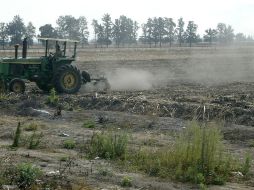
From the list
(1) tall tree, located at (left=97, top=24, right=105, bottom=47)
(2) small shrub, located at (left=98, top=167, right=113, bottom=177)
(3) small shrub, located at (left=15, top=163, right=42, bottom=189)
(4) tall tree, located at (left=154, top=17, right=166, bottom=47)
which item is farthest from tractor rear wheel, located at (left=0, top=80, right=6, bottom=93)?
(4) tall tree, located at (left=154, top=17, right=166, bottom=47)

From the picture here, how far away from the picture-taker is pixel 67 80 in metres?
23.8

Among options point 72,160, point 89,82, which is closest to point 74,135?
point 72,160

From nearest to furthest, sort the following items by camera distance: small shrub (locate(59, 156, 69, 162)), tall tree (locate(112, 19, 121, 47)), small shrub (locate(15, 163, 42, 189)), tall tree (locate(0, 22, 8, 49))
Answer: small shrub (locate(15, 163, 42, 189)), small shrub (locate(59, 156, 69, 162)), tall tree (locate(0, 22, 8, 49)), tall tree (locate(112, 19, 121, 47))

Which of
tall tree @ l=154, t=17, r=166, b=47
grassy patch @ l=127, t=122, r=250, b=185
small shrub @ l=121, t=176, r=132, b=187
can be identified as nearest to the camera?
small shrub @ l=121, t=176, r=132, b=187

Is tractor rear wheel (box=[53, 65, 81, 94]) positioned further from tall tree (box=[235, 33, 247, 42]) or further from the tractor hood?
tall tree (box=[235, 33, 247, 42])

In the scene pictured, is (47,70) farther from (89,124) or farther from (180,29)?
(180,29)

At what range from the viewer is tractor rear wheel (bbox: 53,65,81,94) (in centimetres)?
2341

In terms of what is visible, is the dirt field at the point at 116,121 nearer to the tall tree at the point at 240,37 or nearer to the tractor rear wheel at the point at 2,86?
the tractor rear wheel at the point at 2,86

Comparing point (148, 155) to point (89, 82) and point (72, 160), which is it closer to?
point (72, 160)

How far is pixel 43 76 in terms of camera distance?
2375cm

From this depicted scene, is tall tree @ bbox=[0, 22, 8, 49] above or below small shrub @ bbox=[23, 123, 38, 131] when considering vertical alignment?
above

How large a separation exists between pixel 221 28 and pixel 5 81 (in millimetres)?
124809

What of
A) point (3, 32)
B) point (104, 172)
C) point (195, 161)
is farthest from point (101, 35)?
point (104, 172)

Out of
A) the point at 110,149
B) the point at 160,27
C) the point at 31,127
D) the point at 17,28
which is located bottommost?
the point at 31,127
